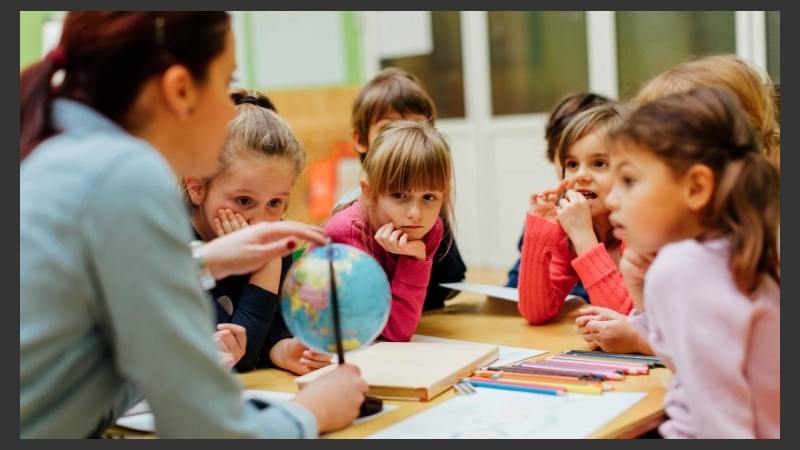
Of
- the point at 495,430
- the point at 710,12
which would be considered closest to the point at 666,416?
the point at 495,430

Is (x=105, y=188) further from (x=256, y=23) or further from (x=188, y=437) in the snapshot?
(x=256, y=23)

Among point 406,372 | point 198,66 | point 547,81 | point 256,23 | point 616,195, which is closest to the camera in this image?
point 198,66

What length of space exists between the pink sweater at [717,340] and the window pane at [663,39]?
4147 millimetres

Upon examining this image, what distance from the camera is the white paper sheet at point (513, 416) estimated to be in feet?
5.32

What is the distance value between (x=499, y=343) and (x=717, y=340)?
876 millimetres

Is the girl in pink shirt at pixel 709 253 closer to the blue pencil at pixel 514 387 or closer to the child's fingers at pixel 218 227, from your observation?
the blue pencil at pixel 514 387

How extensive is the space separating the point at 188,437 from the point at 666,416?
0.89 metres

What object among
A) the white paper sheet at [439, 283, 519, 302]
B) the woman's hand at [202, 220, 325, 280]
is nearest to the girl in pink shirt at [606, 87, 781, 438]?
the woman's hand at [202, 220, 325, 280]

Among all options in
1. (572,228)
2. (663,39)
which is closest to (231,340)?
(572,228)

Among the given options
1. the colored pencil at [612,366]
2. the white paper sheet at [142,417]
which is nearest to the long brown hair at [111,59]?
the white paper sheet at [142,417]

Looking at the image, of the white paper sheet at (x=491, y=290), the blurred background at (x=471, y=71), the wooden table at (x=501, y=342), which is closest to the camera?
the wooden table at (x=501, y=342)

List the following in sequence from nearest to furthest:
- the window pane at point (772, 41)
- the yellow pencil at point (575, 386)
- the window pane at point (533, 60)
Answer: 1. the yellow pencil at point (575, 386)
2. the window pane at point (772, 41)
3. the window pane at point (533, 60)

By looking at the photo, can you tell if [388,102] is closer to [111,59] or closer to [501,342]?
[501,342]

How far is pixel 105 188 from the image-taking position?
1.40 metres
